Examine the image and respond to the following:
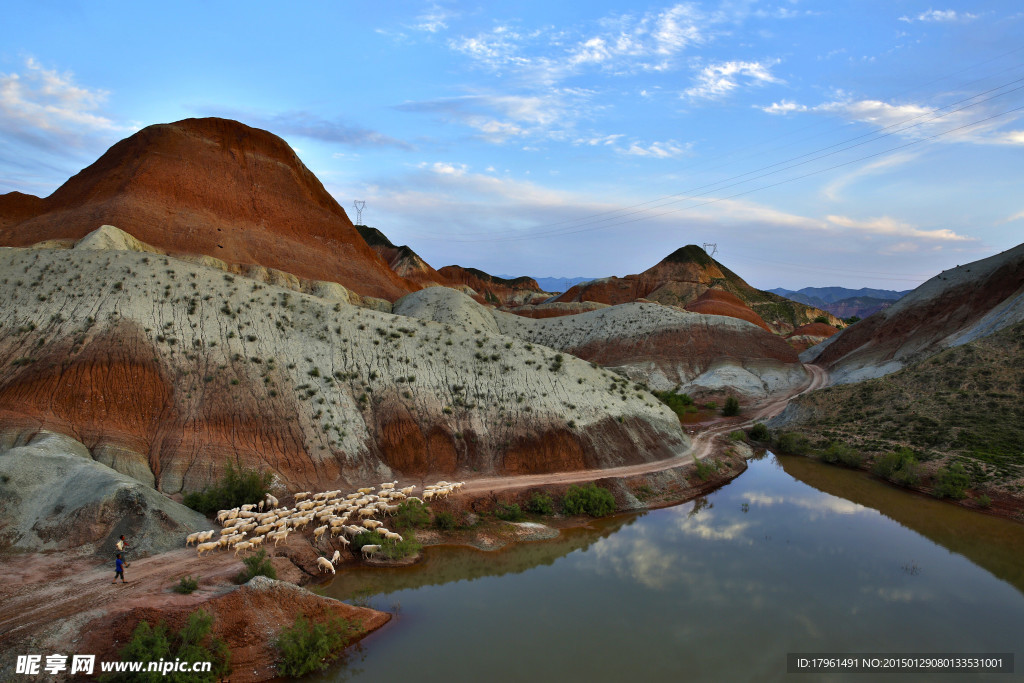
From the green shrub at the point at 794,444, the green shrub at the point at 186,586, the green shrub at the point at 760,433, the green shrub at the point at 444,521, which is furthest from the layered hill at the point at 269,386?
the green shrub at the point at 760,433

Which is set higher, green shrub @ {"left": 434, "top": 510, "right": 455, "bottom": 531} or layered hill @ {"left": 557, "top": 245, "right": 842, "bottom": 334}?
layered hill @ {"left": 557, "top": 245, "right": 842, "bottom": 334}

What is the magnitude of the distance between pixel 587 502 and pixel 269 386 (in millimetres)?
→ 18408

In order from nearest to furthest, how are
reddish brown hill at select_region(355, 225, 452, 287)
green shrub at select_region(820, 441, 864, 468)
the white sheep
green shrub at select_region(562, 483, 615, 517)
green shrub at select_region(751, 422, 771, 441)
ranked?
the white sheep → green shrub at select_region(562, 483, 615, 517) → green shrub at select_region(820, 441, 864, 468) → green shrub at select_region(751, 422, 771, 441) → reddish brown hill at select_region(355, 225, 452, 287)

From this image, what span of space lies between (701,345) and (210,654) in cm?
6657

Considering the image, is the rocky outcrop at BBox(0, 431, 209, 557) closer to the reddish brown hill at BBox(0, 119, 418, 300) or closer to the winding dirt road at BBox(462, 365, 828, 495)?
the winding dirt road at BBox(462, 365, 828, 495)

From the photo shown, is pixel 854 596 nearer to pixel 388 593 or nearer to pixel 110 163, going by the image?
pixel 388 593

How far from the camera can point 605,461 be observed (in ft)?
112

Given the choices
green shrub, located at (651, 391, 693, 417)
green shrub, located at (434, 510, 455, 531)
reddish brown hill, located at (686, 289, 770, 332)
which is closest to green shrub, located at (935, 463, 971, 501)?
green shrub, located at (651, 391, 693, 417)

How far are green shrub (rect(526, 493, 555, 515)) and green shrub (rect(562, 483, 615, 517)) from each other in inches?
30.6

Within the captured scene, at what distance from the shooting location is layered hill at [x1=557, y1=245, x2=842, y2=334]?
127 meters

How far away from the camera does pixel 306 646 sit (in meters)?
15.5

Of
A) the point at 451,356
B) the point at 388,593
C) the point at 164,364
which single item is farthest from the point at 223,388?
the point at 388,593

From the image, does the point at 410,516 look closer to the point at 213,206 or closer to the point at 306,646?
the point at 306,646

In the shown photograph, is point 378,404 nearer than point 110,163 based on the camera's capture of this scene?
Yes
